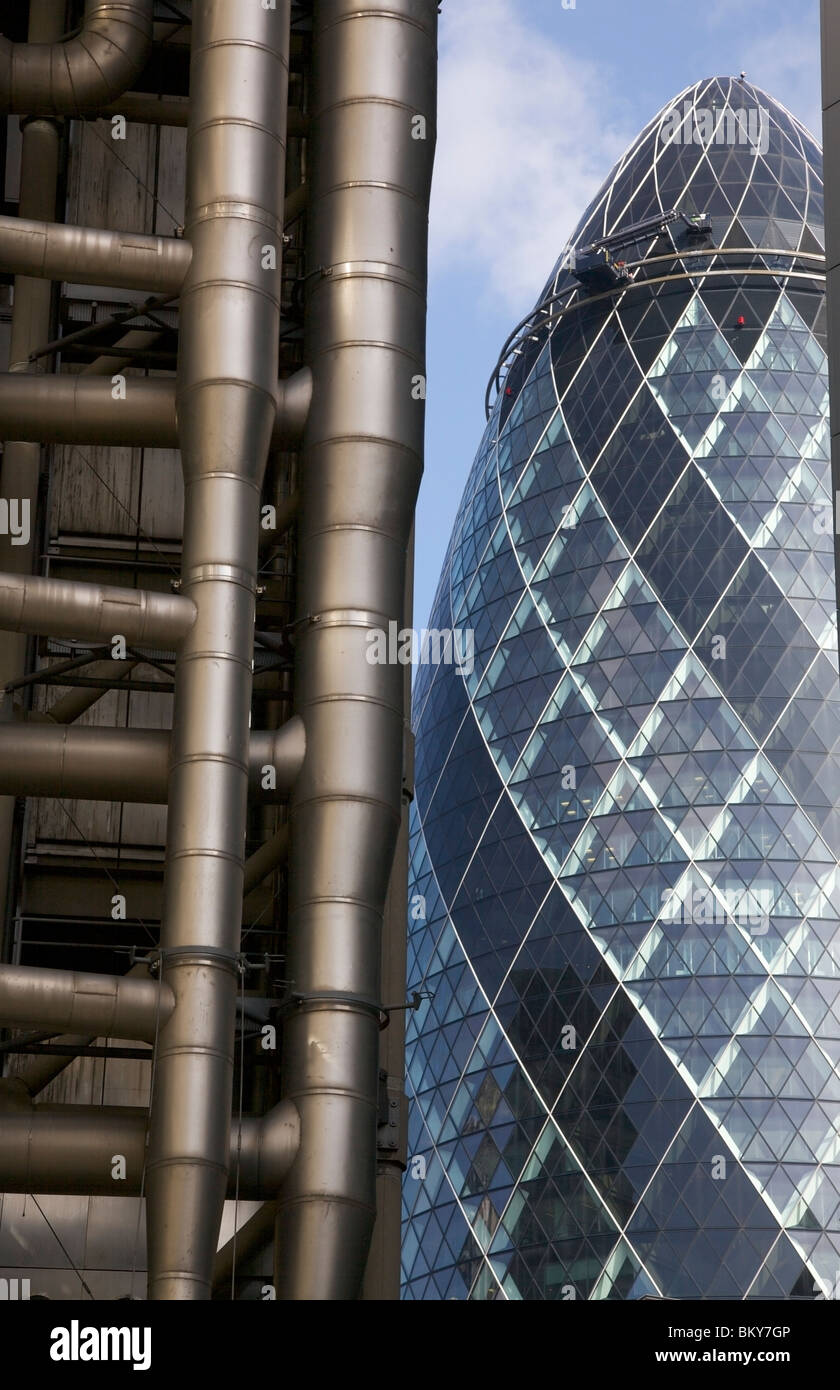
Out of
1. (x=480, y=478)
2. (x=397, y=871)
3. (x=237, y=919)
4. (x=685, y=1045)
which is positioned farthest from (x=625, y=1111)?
(x=237, y=919)

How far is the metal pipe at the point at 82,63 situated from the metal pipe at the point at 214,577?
5.23ft

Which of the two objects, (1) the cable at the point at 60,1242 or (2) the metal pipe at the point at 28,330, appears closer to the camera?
(1) the cable at the point at 60,1242

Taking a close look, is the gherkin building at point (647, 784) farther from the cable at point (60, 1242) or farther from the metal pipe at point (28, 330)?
the cable at point (60, 1242)

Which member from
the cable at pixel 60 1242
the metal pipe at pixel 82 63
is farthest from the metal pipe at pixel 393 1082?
the metal pipe at pixel 82 63

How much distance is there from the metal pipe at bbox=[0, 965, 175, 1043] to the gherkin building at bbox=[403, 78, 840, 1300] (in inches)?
1963

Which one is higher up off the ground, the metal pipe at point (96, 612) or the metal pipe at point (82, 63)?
the metal pipe at point (82, 63)

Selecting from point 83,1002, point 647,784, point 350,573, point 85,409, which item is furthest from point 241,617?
point 647,784

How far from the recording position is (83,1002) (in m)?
21.9

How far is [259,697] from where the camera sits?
26.3m

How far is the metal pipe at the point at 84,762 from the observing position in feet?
76.0

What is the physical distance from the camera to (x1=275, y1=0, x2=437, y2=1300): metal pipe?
2252 cm

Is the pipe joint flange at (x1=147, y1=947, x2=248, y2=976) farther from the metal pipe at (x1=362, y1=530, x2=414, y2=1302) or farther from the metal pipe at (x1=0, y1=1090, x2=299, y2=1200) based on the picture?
the metal pipe at (x1=362, y1=530, x2=414, y2=1302)

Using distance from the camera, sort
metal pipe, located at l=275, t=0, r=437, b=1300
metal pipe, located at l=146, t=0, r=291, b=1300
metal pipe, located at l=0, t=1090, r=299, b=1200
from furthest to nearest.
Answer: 1. metal pipe, located at l=275, t=0, r=437, b=1300
2. metal pipe, located at l=0, t=1090, r=299, b=1200
3. metal pipe, located at l=146, t=0, r=291, b=1300

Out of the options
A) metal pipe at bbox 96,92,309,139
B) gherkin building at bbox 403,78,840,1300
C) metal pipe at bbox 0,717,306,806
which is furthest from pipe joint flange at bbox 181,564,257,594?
gherkin building at bbox 403,78,840,1300
